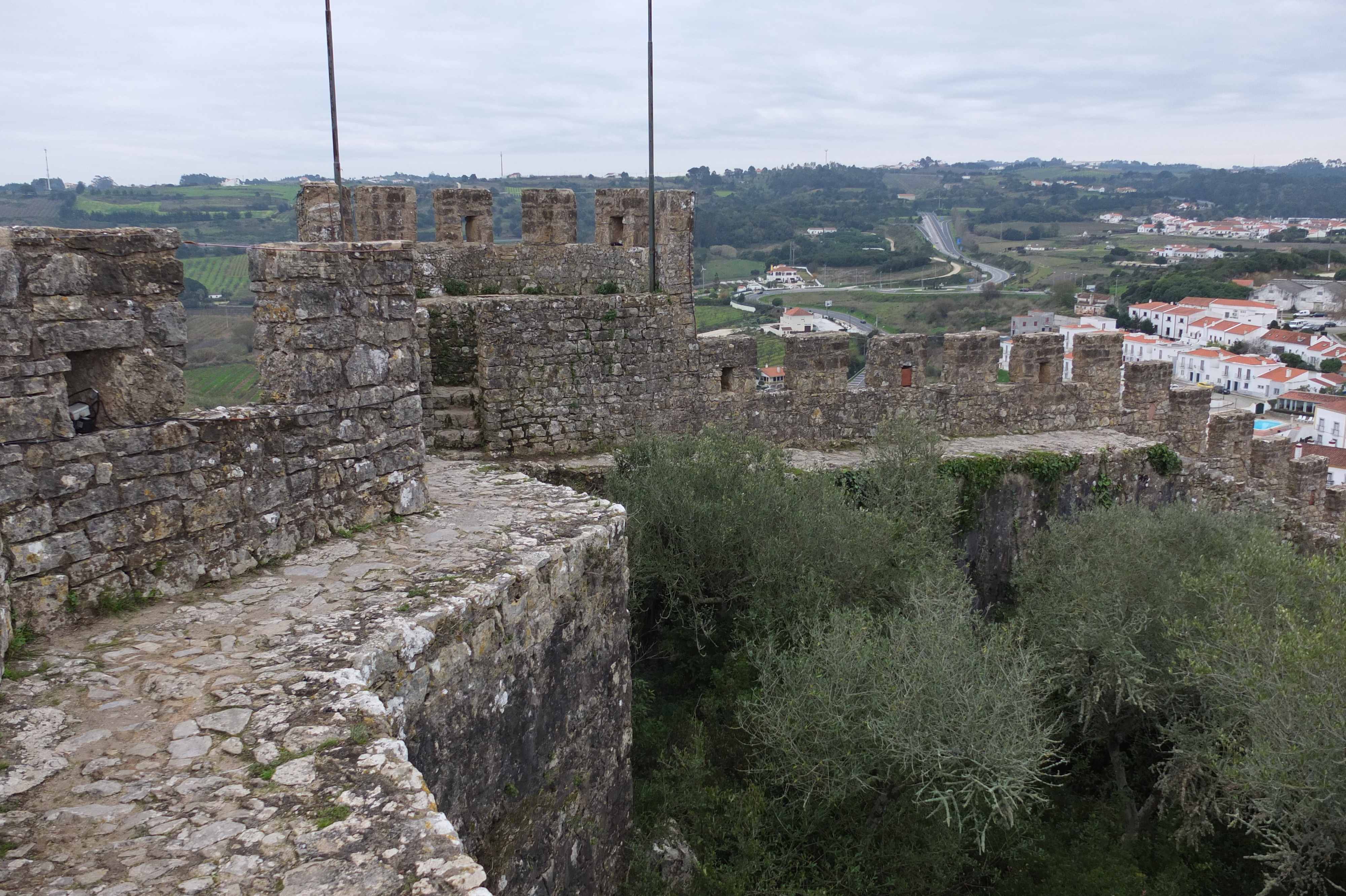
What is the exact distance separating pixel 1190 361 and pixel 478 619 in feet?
174

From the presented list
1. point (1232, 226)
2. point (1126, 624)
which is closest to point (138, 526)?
point (1126, 624)

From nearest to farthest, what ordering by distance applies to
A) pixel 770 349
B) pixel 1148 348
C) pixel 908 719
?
pixel 908 719 → pixel 770 349 → pixel 1148 348

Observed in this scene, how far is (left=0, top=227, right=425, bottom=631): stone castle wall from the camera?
11.6ft

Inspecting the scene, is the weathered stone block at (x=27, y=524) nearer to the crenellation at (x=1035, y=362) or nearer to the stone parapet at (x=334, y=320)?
the stone parapet at (x=334, y=320)

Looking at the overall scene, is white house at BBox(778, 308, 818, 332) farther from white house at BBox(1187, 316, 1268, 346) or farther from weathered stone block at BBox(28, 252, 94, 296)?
white house at BBox(1187, 316, 1268, 346)

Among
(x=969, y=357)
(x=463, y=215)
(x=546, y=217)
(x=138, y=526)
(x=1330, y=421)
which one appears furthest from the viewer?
(x=1330, y=421)

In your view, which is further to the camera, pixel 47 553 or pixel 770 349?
pixel 770 349

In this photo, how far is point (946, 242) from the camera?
9469 centimetres

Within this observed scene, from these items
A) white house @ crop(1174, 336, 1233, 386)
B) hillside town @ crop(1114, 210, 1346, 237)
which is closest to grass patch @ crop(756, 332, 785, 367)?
white house @ crop(1174, 336, 1233, 386)

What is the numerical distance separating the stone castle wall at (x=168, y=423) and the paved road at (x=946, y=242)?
67.3 m

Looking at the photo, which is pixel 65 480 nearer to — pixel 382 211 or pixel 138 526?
pixel 138 526

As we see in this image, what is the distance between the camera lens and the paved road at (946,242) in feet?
247

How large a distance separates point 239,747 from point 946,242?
98.4 meters

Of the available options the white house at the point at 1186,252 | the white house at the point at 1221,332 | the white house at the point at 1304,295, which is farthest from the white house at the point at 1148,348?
the white house at the point at 1186,252
